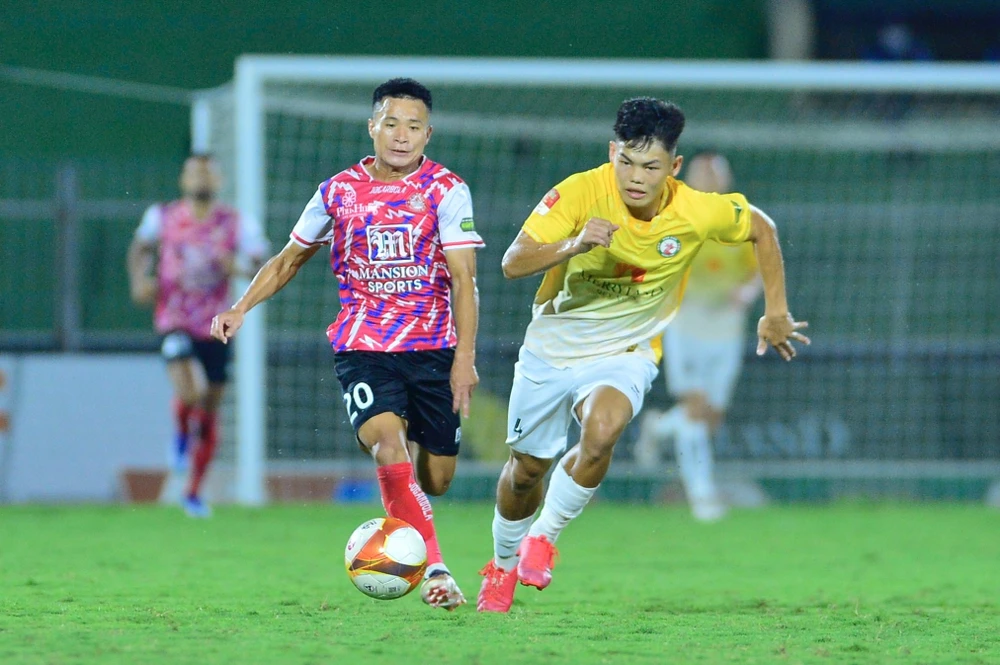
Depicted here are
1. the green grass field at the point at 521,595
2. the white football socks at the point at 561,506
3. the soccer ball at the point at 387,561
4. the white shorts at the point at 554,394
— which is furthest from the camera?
the white shorts at the point at 554,394

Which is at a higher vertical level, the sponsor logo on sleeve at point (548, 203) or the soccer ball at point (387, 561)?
the sponsor logo on sleeve at point (548, 203)

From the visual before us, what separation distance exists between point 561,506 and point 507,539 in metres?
0.30

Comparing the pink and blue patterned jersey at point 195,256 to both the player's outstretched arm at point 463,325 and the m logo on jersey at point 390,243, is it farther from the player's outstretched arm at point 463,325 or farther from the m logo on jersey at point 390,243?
the player's outstretched arm at point 463,325

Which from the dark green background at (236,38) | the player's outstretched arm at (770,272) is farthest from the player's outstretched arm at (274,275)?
the dark green background at (236,38)

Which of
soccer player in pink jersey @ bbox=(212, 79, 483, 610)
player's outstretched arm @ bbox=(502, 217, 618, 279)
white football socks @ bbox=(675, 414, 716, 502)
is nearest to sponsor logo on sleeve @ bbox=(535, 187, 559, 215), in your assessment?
player's outstretched arm @ bbox=(502, 217, 618, 279)

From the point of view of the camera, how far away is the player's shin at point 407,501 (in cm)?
557

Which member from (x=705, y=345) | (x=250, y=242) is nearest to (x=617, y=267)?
(x=250, y=242)

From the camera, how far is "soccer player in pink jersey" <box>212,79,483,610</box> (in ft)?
18.6

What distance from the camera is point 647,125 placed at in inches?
218

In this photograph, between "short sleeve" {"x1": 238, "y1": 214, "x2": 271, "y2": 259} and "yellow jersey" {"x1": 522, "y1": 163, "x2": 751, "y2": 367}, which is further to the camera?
"short sleeve" {"x1": 238, "y1": 214, "x2": 271, "y2": 259}

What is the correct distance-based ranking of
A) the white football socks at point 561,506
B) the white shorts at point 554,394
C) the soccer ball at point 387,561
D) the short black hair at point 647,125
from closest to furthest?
the soccer ball at point 387,561 < the short black hair at point 647,125 < the white football socks at point 561,506 < the white shorts at point 554,394

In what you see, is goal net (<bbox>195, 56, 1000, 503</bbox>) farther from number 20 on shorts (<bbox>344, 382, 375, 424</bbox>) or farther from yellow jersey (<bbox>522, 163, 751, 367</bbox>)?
number 20 on shorts (<bbox>344, 382, 375, 424</bbox>)

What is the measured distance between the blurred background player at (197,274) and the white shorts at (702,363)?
9.55 ft

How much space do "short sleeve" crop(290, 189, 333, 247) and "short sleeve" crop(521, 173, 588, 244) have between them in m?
0.76
